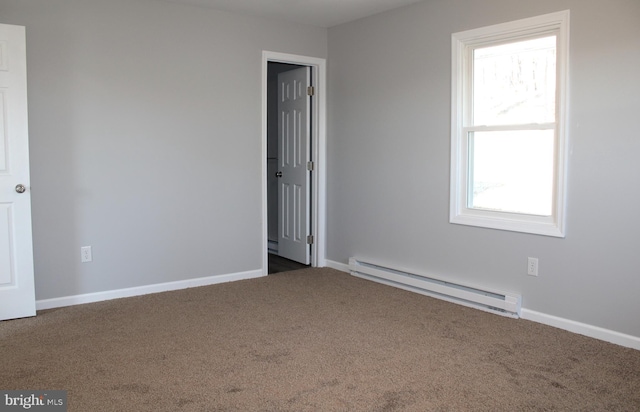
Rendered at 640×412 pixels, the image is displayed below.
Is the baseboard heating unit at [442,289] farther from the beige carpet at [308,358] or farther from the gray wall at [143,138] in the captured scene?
the gray wall at [143,138]

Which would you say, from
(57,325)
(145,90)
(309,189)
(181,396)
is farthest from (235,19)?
(181,396)

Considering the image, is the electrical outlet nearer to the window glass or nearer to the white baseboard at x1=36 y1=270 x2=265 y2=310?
the window glass

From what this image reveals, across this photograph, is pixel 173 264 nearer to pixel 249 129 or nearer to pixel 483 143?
pixel 249 129

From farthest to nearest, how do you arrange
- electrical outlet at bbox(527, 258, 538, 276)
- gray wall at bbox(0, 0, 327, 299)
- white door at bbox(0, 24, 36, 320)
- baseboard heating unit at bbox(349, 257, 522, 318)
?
gray wall at bbox(0, 0, 327, 299) < baseboard heating unit at bbox(349, 257, 522, 318) < electrical outlet at bbox(527, 258, 538, 276) < white door at bbox(0, 24, 36, 320)

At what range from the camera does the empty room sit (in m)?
3.09

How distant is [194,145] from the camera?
4.90 meters

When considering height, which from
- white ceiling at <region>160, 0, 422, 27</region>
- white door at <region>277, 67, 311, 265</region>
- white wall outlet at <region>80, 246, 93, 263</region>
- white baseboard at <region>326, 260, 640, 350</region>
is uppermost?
white ceiling at <region>160, 0, 422, 27</region>

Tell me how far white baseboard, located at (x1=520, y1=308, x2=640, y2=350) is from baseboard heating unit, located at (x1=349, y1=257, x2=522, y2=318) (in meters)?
0.12

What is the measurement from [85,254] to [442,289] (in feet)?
9.39

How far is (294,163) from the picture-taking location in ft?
19.6

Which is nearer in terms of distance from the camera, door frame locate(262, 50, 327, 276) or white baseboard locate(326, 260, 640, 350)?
white baseboard locate(326, 260, 640, 350)

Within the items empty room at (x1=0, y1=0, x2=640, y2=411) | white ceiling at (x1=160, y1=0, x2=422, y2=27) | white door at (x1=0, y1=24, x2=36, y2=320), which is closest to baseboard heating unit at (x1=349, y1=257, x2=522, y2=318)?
empty room at (x1=0, y1=0, x2=640, y2=411)

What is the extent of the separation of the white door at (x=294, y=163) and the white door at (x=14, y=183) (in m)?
2.67

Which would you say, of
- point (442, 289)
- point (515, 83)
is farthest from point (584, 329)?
point (515, 83)
